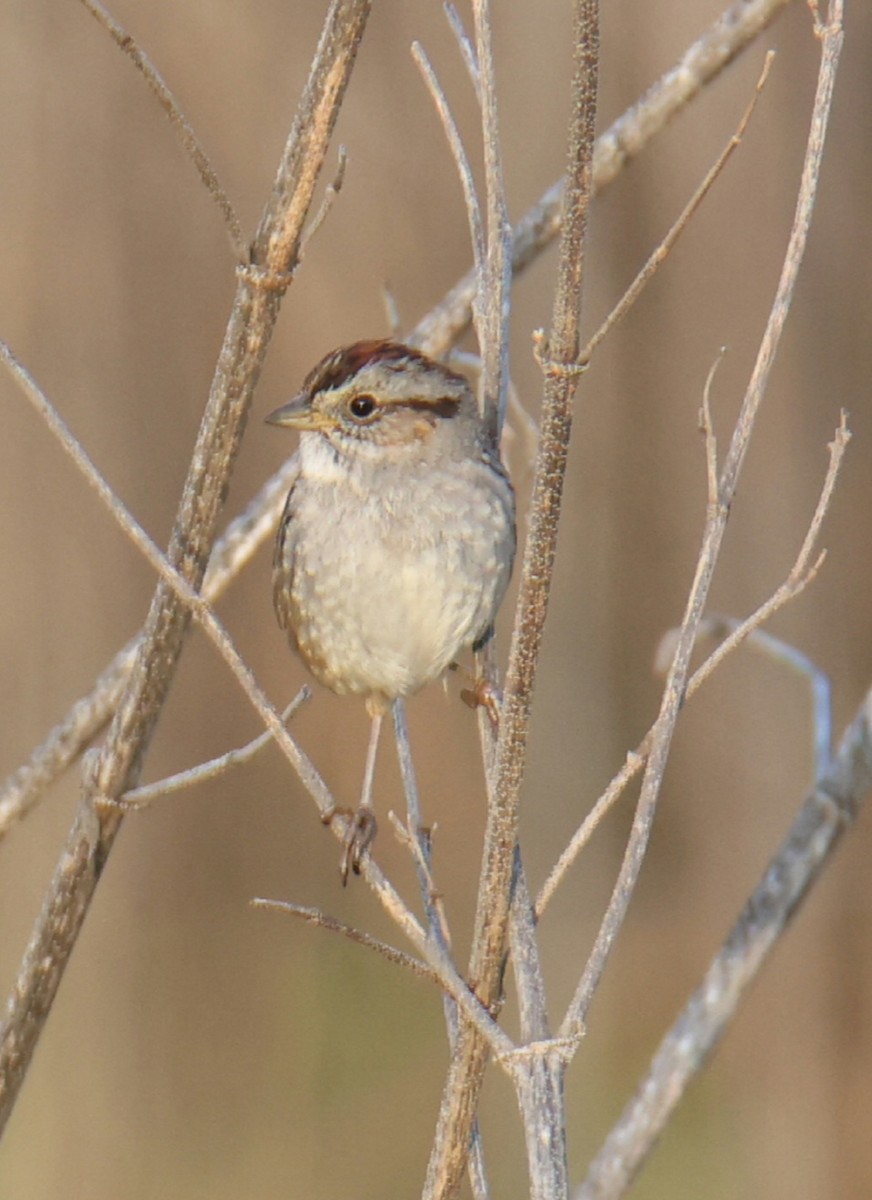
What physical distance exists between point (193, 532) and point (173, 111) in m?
0.49

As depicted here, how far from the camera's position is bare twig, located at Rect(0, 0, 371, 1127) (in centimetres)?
175

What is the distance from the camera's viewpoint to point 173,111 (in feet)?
5.61

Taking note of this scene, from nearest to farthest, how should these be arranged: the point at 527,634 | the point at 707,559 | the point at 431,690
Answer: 1. the point at 527,634
2. the point at 707,559
3. the point at 431,690

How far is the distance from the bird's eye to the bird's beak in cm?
6

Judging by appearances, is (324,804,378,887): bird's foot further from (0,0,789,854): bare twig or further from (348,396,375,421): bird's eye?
(348,396,375,421): bird's eye

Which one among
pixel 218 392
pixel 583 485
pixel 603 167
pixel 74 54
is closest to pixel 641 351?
pixel 583 485

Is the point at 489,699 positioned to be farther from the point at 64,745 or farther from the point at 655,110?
the point at 655,110

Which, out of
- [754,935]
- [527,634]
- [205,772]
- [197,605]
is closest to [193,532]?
[197,605]

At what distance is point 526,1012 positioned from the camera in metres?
1.64

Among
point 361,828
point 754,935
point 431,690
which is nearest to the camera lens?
point 754,935

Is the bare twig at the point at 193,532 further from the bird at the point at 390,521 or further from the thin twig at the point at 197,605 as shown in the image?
the bird at the point at 390,521

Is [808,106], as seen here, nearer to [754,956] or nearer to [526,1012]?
[754,956]

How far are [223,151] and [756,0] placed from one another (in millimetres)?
2752

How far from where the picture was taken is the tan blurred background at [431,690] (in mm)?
4586
